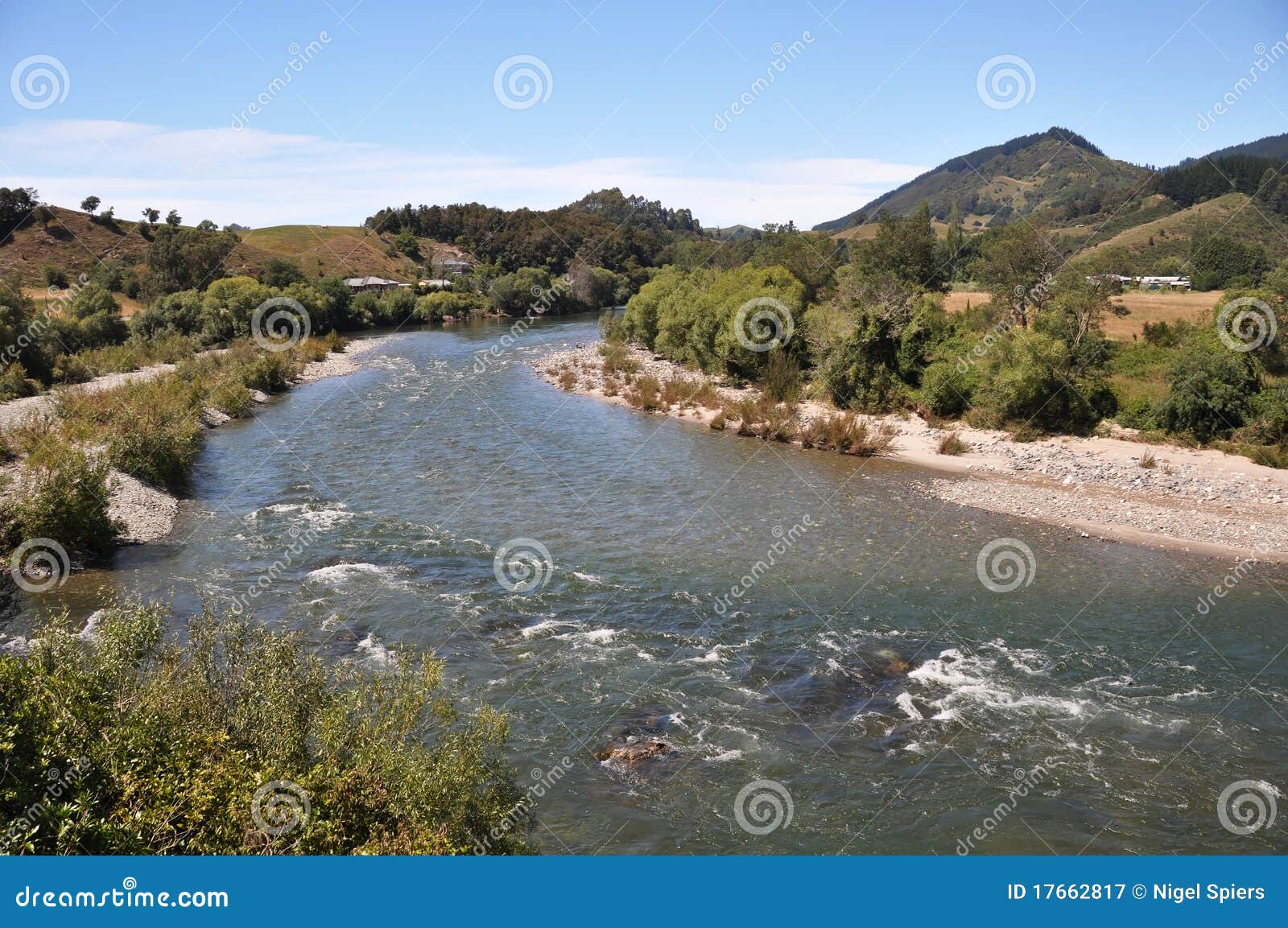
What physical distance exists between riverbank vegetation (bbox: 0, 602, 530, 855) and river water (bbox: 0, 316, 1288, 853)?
2.61 metres

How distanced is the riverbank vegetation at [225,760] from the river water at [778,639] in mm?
2610

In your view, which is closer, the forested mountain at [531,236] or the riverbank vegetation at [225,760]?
the riverbank vegetation at [225,760]

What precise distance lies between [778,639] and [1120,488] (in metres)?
16.6

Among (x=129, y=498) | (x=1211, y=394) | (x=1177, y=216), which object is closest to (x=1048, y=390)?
(x=1211, y=394)

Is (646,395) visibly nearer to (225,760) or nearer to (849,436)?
(849,436)

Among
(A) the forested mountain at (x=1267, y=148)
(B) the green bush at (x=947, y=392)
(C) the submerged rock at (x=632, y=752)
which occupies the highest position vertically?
(A) the forested mountain at (x=1267, y=148)

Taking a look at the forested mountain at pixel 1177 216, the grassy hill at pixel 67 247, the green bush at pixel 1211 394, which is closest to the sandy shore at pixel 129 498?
the green bush at pixel 1211 394

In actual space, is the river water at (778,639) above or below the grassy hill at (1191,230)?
below

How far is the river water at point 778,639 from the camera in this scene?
12.1 meters

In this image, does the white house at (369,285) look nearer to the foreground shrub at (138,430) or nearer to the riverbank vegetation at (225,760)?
the foreground shrub at (138,430)

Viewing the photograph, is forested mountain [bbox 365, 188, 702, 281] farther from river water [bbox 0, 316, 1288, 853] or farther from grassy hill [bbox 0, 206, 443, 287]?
river water [bbox 0, 316, 1288, 853]

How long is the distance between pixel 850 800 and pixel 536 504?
16308mm

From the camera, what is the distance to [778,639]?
1741 cm

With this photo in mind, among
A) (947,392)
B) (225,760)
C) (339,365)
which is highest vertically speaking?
(947,392)
